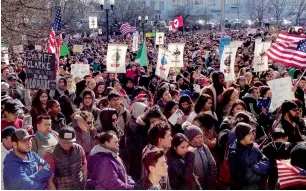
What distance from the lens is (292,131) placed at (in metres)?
7.07

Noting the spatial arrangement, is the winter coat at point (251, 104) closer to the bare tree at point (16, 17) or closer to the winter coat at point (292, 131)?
the winter coat at point (292, 131)

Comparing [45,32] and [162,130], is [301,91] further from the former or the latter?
[45,32]

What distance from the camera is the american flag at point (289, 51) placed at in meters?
9.52

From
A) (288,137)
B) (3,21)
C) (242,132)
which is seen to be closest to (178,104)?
(288,137)

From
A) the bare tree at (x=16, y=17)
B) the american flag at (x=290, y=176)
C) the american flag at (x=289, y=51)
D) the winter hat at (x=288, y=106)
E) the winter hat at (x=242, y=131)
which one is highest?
the bare tree at (x=16, y=17)

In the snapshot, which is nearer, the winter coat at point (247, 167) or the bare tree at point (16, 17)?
the winter coat at point (247, 167)

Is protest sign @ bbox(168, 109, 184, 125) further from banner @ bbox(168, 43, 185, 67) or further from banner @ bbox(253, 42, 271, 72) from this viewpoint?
banner @ bbox(168, 43, 185, 67)

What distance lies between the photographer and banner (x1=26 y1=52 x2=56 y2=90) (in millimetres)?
8828

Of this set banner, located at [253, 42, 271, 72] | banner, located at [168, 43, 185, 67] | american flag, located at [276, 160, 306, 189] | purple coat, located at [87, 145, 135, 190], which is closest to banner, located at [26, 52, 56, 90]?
purple coat, located at [87, 145, 135, 190]

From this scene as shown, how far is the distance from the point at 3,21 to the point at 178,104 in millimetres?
9427

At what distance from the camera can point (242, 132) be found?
5.97 m

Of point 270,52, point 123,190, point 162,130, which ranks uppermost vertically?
point 270,52

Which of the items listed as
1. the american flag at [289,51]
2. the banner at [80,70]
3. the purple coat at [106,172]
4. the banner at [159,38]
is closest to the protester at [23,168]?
the purple coat at [106,172]

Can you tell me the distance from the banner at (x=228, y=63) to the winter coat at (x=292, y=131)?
4224mm
